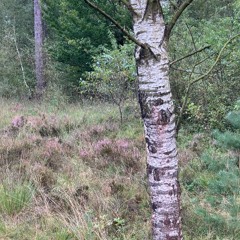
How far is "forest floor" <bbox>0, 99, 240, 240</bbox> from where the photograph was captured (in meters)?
3.63

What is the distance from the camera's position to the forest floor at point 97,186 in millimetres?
3630

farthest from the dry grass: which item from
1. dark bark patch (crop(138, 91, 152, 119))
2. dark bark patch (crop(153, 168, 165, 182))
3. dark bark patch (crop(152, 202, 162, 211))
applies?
dark bark patch (crop(138, 91, 152, 119))

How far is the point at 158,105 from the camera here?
8.00 feet

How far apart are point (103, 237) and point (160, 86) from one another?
1720mm

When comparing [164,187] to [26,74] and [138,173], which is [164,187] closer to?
[138,173]

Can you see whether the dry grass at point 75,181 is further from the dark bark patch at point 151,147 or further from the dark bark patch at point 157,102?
the dark bark patch at point 157,102

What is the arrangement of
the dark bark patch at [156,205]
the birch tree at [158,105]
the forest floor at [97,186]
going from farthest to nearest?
the forest floor at [97,186] → the dark bark patch at [156,205] → the birch tree at [158,105]

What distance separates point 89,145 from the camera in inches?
252

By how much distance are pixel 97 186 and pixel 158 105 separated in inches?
101

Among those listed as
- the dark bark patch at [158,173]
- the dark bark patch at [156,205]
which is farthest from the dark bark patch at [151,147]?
the dark bark patch at [156,205]

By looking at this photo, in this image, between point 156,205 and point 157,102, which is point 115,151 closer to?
point 156,205

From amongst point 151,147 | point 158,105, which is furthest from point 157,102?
point 151,147

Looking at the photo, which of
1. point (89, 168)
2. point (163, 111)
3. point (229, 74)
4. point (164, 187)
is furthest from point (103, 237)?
point (229, 74)

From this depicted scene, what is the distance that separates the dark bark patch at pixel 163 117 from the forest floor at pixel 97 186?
3.87 feet
